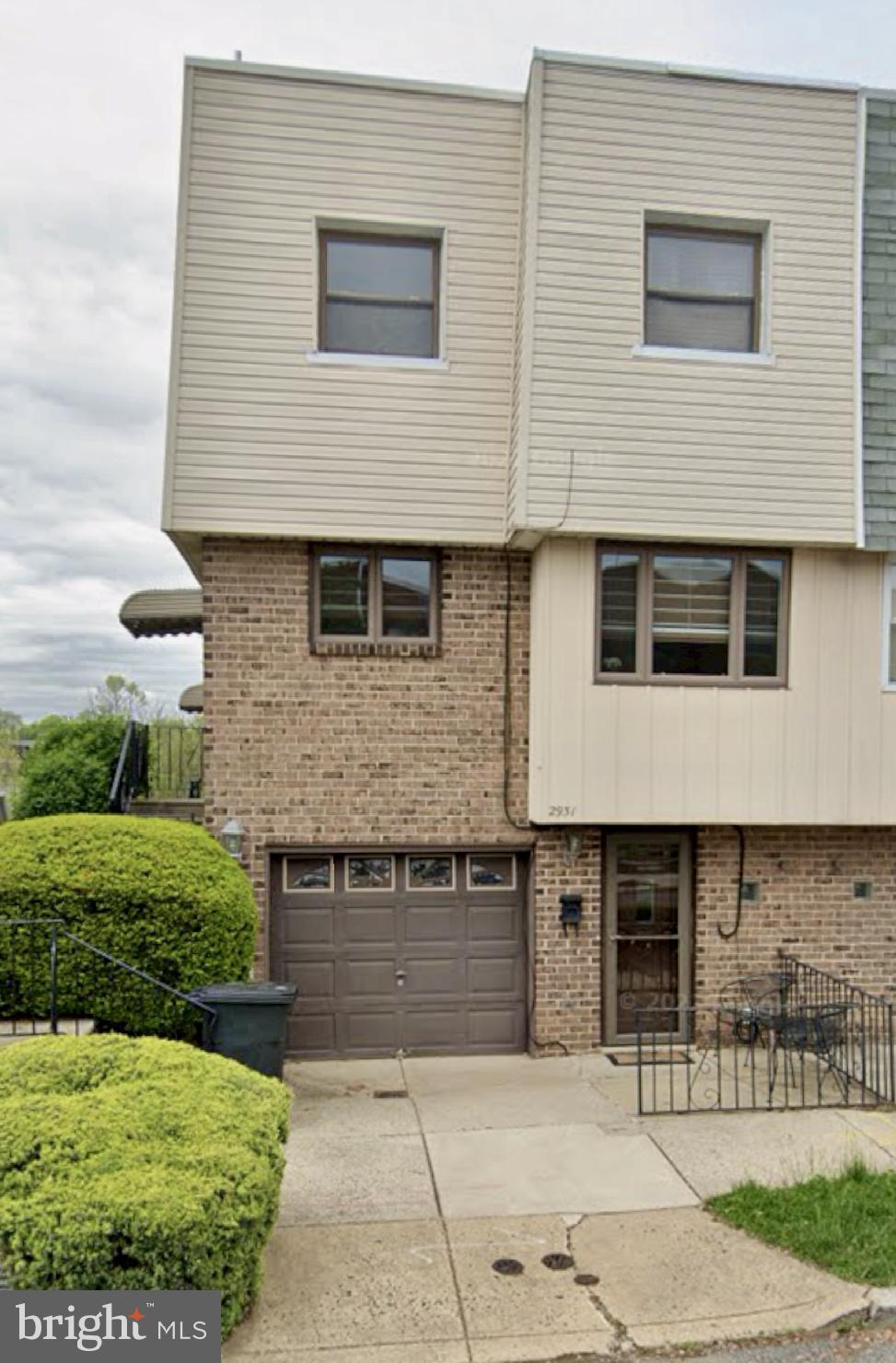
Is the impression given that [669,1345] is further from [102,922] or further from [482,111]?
[482,111]

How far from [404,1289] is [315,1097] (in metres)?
3.16

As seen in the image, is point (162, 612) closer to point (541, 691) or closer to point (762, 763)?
point (541, 691)

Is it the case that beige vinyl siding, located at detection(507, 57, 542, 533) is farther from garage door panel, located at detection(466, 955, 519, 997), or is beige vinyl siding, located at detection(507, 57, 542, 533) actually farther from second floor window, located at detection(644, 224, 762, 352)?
garage door panel, located at detection(466, 955, 519, 997)

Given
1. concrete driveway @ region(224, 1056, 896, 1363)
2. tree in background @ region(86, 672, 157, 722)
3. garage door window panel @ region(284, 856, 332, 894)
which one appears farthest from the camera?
tree in background @ region(86, 672, 157, 722)

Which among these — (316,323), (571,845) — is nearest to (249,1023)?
(571,845)

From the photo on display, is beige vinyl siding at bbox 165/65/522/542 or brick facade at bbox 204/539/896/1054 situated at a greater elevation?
beige vinyl siding at bbox 165/65/522/542

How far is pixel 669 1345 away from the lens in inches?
177

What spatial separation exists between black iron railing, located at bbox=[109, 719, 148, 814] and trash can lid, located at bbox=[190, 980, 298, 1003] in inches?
131

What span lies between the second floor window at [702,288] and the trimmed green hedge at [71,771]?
7419 millimetres

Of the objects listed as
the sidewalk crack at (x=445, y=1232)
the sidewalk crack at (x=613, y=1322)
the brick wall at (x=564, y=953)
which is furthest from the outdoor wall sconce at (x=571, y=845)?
the sidewalk crack at (x=613, y=1322)

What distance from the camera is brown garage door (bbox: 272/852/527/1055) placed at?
9086 millimetres

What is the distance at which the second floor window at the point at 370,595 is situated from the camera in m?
9.03

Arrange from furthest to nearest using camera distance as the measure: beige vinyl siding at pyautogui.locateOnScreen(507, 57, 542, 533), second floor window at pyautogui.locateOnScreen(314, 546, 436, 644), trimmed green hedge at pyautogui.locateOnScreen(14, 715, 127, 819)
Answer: trimmed green hedge at pyautogui.locateOnScreen(14, 715, 127, 819), second floor window at pyautogui.locateOnScreen(314, 546, 436, 644), beige vinyl siding at pyautogui.locateOnScreen(507, 57, 542, 533)

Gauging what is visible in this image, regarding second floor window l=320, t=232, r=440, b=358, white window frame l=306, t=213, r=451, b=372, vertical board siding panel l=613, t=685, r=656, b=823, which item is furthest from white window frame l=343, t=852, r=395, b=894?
second floor window l=320, t=232, r=440, b=358
